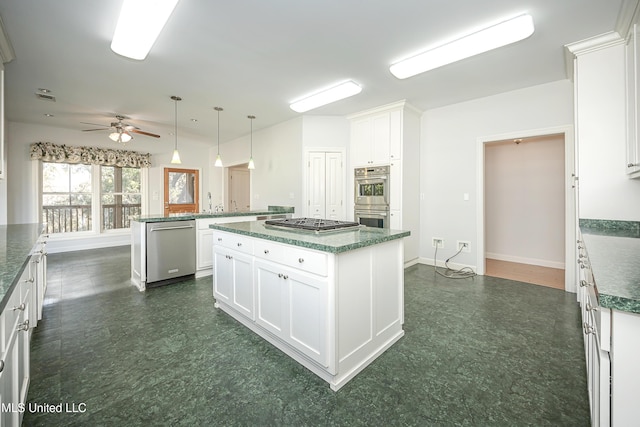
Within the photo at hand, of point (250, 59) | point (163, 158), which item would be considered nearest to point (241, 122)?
point (250, 59)

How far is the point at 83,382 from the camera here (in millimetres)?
1699

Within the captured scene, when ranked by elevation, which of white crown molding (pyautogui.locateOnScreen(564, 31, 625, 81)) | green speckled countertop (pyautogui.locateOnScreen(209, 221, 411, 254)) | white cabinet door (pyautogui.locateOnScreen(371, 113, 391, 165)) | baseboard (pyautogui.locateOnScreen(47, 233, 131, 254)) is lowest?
baseboard (pyautogui.locateOnScreen(47, 233, 131, 254))

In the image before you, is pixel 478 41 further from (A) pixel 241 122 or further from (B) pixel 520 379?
(A) pixel 241 122

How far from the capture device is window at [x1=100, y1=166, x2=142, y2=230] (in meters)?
6.31

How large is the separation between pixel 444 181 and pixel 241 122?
391 cm

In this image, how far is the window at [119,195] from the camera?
6.31 metres

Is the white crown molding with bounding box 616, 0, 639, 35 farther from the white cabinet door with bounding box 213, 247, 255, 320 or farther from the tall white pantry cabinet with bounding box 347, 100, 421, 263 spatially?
the white cabinet door with bounding box 213, 247, 255, 320

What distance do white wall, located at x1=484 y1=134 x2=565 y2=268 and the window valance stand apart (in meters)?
A: 7.67

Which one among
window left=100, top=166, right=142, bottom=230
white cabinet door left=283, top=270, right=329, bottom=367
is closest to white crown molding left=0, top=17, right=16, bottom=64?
white cabinet door left=283, top=270, right=329, bottom=367

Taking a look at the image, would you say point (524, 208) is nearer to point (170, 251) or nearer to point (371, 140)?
point (371, 140)

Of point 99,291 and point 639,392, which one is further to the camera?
point 99,291

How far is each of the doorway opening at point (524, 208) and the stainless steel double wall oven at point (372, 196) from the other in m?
1.38

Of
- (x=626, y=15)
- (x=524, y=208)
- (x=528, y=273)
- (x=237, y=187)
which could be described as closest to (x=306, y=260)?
(x=626, y=15)

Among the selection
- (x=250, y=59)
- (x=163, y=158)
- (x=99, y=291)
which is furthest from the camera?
(x=163, y=158)
